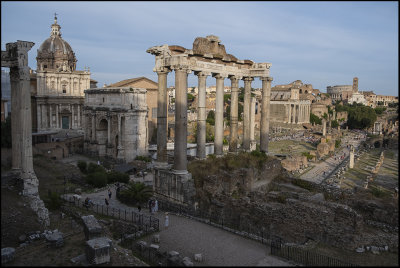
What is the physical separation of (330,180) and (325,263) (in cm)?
2468

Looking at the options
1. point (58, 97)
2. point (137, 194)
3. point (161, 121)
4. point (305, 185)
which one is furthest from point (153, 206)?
point (58, 97)

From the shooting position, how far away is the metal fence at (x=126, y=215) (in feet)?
44.7

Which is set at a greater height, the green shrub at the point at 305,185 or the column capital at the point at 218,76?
the column capital at the point at 218,76

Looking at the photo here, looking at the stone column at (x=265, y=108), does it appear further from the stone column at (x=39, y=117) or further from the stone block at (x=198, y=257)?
the stone column at (x=39, y=117)

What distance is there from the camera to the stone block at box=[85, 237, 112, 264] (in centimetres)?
986

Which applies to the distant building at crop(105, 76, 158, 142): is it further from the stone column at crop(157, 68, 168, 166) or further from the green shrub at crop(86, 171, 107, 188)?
the stone column at crop(157, 68, 168, 166)

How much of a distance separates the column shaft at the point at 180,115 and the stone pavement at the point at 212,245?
2818 millimetres

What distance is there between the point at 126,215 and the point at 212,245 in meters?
5.74

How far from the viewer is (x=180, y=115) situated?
1597 cm

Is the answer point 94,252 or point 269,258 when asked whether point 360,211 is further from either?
point 94,252

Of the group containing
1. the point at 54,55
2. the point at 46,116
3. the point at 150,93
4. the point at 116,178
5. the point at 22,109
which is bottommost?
the point at 116,178

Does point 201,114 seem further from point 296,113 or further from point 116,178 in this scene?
point 296,113

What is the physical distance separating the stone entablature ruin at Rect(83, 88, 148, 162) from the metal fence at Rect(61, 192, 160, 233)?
17896mm

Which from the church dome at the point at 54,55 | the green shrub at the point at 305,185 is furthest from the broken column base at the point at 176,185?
the church dome at the point at 54,55
